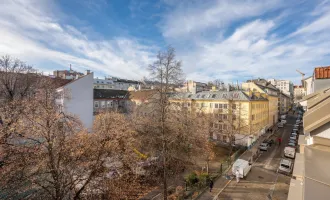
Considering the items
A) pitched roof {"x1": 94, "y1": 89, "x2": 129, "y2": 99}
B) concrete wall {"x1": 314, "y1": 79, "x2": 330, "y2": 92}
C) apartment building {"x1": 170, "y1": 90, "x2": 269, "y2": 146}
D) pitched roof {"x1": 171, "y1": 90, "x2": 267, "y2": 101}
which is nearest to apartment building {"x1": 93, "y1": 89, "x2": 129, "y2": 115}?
pitched roof {"x1": 94, "y1": 89, "x2": 129, "y2": 99}

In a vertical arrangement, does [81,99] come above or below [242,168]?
above

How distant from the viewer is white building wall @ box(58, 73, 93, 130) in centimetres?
2484

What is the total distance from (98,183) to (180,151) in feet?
36.1

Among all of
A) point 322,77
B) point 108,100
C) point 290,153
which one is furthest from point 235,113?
point 108,100

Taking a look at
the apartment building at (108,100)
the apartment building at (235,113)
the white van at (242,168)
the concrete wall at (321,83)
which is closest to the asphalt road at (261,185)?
the white van at (242,168)

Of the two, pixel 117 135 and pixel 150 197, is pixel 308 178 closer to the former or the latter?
pixel 117 135

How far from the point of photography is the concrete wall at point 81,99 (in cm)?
2498

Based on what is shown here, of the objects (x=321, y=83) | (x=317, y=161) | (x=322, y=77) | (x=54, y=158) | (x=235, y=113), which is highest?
(x=322, y=77)

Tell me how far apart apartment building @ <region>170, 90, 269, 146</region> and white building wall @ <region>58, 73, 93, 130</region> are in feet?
56.0

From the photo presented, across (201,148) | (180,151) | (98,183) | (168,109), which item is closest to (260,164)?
(201,148)

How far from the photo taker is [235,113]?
27.2 meters

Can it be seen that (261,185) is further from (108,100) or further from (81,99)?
(108,100)

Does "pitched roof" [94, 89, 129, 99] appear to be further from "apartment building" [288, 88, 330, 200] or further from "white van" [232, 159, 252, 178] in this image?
"apartment building" [288, 88, 330, 200]

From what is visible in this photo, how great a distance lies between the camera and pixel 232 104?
26.2 meters
